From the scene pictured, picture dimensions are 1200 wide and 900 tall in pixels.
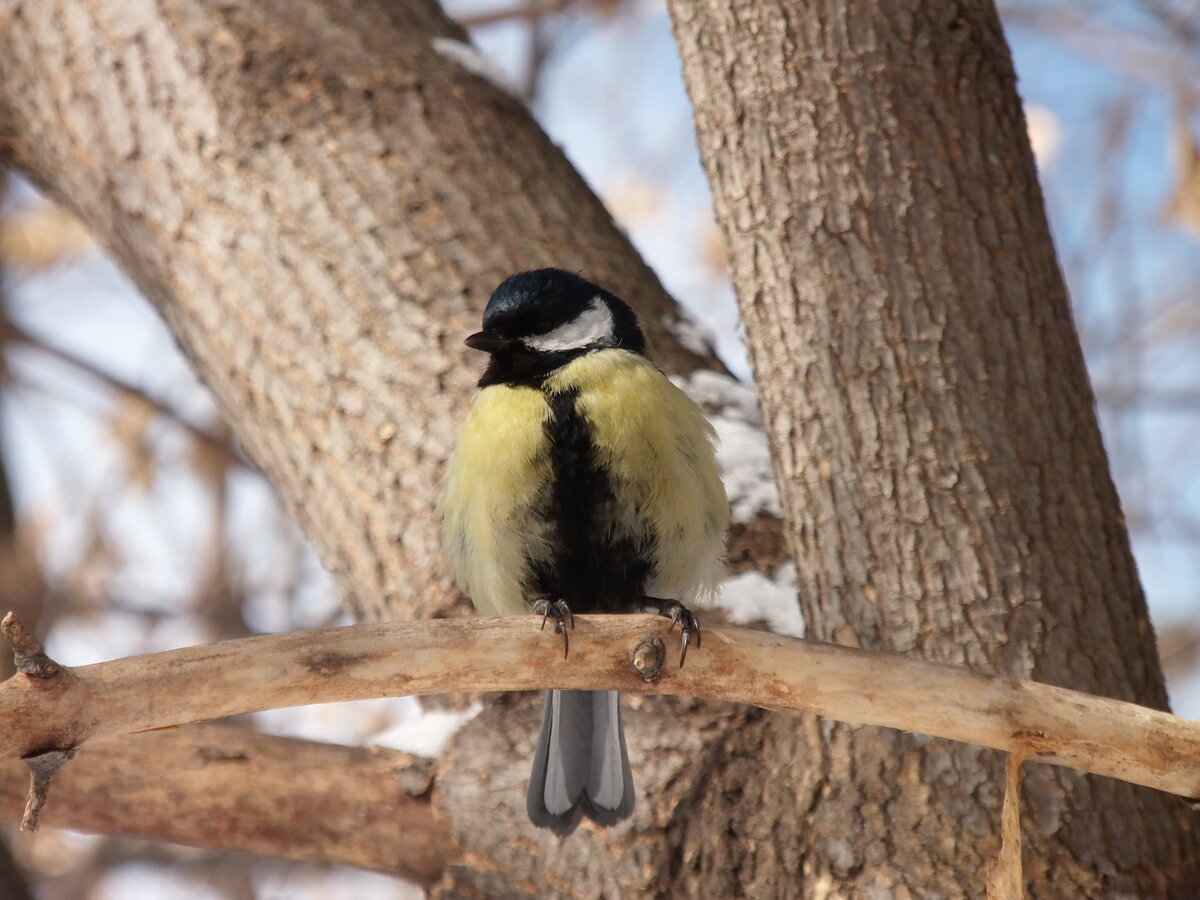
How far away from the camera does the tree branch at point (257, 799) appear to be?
2.13 metres

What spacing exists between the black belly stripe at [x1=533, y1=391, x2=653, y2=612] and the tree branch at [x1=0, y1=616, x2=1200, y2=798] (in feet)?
1.53

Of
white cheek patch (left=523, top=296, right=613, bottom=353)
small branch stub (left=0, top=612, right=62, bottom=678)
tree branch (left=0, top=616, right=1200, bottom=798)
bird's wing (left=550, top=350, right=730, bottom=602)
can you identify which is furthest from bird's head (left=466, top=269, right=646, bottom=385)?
small branch stub (left=0, top=612, right=62, bottom=678)

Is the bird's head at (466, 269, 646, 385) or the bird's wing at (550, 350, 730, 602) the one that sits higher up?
the bird's head at (466, 269, 646, 385)

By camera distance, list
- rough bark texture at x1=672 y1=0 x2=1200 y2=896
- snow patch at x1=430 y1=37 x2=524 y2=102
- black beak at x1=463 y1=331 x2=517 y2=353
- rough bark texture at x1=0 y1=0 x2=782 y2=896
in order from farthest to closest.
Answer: snow patch at x1=430 y1=37 x2=524 y2=102 → rough bark texture at x1=0 y1=0 x2=782 y2=896 → black beak at x1=463 y1=331 x2=517 y2=353 → rough bark texture at x1=672 y1=0 x2=1200 y2=896

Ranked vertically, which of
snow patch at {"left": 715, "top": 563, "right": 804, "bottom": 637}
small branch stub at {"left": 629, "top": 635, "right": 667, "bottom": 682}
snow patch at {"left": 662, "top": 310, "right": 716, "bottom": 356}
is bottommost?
small branch stub at {"left": 629, "top": 635, "right": 667, "bottom": 682}

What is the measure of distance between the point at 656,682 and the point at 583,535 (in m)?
0.56

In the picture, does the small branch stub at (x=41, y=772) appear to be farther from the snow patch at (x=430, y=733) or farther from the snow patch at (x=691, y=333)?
the snow patch at (x=691, y=333)

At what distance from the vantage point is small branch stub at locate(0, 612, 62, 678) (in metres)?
1.41

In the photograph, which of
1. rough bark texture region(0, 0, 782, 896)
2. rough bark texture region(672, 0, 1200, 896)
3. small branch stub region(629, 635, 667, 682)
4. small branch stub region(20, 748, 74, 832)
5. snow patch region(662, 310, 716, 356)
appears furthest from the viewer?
snow patch region(662, 310, 716, 356)

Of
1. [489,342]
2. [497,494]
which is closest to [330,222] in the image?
[489,342]

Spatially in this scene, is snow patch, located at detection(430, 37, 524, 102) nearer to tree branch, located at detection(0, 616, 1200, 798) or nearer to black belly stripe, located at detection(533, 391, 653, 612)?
black belly stripe, located at detection(533, 391, 653, 612)

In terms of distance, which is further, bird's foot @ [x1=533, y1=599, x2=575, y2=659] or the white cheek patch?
the white cheek patch

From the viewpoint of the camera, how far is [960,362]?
2.01m

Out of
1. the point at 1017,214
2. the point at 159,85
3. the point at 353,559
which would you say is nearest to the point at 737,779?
the point at 353,559
